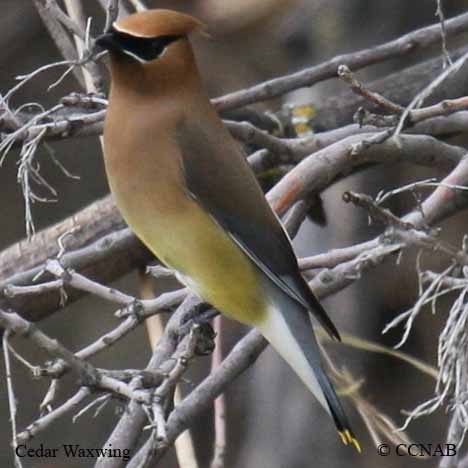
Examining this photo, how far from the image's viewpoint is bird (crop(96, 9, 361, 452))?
292cm

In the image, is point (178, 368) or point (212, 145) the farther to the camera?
point (212, 145)

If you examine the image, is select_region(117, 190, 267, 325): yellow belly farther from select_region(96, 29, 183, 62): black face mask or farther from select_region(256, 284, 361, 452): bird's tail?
select_region(96, 29, 183, 62): black face mask

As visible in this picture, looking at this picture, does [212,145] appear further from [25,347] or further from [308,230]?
[25,347]

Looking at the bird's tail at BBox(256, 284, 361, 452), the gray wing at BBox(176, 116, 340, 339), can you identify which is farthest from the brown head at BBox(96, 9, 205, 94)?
the bird's tail at BBox(256, 284, 361, 452)

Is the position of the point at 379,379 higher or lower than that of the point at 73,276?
lower

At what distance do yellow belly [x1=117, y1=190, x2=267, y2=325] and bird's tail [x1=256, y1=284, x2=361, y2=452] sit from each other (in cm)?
4

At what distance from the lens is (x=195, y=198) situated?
9.76 ft

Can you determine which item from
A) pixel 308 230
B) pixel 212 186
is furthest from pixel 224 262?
pixel 308 230

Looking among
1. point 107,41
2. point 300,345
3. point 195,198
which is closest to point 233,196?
point 195,198

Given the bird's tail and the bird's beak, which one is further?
the bird's tail

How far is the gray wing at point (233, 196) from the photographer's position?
116 inches

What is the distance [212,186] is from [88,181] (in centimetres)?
297

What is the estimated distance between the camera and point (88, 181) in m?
5.89

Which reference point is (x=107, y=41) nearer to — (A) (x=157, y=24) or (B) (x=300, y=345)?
(A) (x=157, y=24)
